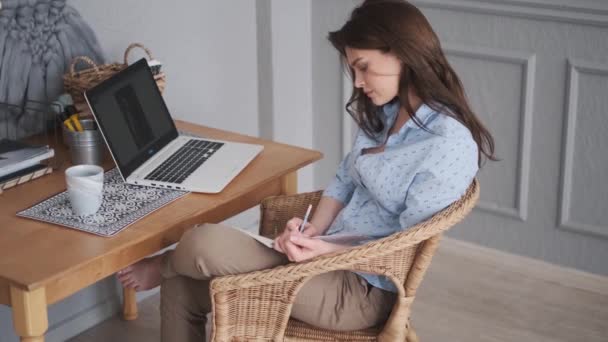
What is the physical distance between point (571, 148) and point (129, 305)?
1.45 meters

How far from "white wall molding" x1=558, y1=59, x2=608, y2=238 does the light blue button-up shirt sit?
3.68ft

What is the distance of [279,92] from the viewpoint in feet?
10.7

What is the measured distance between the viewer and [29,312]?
1.69 metres

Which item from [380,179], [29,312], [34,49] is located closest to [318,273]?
[380,179]

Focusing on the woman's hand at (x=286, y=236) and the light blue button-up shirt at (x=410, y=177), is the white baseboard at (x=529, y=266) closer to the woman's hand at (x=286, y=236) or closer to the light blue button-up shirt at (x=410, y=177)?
the light blue button-up shirt at (x=410, y=177)

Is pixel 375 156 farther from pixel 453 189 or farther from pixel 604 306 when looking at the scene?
pixel 604 306

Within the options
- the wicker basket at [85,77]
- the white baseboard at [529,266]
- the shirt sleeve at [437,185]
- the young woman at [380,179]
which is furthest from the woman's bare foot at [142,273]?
the white baseboard at [529,266]

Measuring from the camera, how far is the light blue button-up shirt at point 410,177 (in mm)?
1848

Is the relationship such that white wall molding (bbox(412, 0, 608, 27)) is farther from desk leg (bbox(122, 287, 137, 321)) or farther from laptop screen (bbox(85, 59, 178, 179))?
desk leg (bbox(122, 287, 137, 321))

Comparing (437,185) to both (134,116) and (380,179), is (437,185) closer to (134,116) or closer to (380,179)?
(380,179)

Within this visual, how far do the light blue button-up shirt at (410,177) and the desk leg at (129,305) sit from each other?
3.09 feet

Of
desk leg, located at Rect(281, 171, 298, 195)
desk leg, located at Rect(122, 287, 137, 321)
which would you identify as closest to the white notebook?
desk leg, located at Rect(281, 171, 298, 195)

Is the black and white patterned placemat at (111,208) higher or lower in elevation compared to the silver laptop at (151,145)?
lower

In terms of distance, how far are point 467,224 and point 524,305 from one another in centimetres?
42
